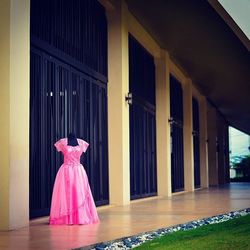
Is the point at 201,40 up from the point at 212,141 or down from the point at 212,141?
up

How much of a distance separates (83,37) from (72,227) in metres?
4.55

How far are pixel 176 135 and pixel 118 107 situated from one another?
7448 mm

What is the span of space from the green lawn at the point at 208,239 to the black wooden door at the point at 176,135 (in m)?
11.1

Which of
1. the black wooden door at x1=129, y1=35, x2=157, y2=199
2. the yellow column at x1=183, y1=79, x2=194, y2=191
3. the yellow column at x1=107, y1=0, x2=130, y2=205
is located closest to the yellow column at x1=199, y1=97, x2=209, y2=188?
the yellow column at x1=183, y1=79, x2=194, y2=191

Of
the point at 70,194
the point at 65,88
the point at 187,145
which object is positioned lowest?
the point at 70,194

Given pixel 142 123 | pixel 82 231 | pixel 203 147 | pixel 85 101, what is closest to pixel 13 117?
pixel 82 231

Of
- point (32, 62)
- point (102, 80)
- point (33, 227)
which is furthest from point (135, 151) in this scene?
point (33, 227)

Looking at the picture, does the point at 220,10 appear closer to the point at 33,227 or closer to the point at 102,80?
the point at 102,80

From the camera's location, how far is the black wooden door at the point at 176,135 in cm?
1789

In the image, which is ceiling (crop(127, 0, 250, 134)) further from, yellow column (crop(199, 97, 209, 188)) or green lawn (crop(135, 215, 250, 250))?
green lawn (crop(135, 215, 250, 250))

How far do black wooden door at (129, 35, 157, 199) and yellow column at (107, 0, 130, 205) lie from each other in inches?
64.8

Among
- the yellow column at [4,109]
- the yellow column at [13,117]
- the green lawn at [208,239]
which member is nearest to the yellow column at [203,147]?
the green lawn at [208,239]

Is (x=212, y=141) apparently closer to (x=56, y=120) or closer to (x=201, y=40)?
(x=201, y=40)

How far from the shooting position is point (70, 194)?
7039 mm
